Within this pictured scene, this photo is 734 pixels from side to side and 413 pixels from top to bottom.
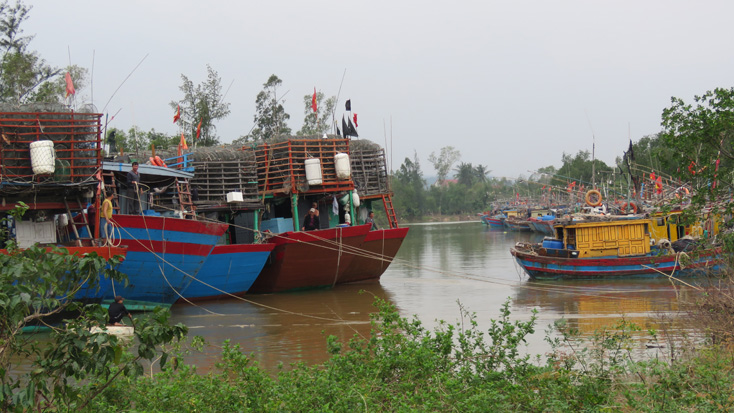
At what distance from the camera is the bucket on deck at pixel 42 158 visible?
582 inches

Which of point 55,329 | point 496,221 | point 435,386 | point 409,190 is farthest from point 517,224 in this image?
point 55,329

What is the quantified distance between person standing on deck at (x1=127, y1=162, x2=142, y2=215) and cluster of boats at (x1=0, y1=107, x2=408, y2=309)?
209mm

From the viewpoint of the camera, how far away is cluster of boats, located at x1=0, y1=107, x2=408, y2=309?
1530cm

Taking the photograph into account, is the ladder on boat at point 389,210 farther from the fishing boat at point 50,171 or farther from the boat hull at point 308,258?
the fishing boat at point 50,171

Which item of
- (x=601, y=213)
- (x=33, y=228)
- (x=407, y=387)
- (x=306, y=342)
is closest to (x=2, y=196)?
(x=33, y=228)

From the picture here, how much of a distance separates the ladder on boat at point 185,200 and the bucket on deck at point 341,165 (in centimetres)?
438

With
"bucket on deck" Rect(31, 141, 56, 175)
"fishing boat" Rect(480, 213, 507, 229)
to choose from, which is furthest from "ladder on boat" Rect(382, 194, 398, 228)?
"fishing boat" Rect(480, 213, 507, 229)

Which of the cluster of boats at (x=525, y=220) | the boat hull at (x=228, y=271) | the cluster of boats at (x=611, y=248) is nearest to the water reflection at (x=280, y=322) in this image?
the boat hull at (x=228, y=271)

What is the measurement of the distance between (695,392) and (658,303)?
1174cm

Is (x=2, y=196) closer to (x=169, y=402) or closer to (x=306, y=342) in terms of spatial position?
(x=306, y=342)

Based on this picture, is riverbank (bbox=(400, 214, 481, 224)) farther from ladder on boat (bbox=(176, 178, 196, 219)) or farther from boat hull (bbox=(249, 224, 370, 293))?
ladder on boat (bbox=(176, 178, 196, 219))

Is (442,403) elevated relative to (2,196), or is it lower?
lower

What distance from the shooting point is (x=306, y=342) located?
1422 cm

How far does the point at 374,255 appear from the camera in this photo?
77.1 feet
